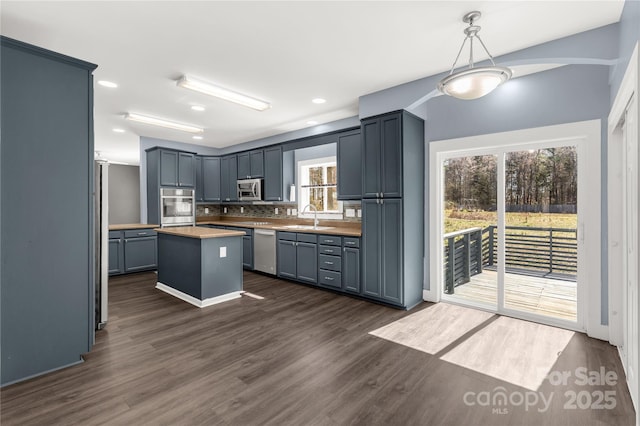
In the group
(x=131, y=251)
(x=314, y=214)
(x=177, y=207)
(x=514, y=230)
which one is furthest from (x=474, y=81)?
(x=131, y=251)

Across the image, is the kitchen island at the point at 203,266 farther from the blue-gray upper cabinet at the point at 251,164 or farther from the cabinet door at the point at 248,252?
the blue-gray upper cabinet at the point at 251,164

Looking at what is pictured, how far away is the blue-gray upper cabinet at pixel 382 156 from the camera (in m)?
3.69

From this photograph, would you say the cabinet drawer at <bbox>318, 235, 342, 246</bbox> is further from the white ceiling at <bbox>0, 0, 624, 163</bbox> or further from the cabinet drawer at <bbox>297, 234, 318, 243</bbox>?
the white ceiling at <bbox>0, 0, 624, 163</bbox>

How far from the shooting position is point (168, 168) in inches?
242

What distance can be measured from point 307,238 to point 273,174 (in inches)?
69.6

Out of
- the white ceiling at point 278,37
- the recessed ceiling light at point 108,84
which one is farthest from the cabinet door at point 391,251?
the recessed ceiling light at point 108,84

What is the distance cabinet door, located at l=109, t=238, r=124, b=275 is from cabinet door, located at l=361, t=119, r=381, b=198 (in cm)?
443

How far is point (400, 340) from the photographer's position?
2.85 m

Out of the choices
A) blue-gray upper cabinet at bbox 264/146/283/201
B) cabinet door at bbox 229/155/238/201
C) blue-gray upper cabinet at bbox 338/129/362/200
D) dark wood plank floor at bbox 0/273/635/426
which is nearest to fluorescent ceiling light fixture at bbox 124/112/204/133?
cabinet door at bbox 229/155/238/201

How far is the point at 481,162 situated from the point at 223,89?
322 centimetres

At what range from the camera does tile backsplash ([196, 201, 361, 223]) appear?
521 cm

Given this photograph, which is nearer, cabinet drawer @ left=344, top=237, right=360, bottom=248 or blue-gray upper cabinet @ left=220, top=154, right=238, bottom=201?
cabinet drawer @ left=344, top=237, right=360, bottom=248

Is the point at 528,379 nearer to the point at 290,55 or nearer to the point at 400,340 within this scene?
the point at 400,340

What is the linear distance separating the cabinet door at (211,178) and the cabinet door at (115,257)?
1999 mm
